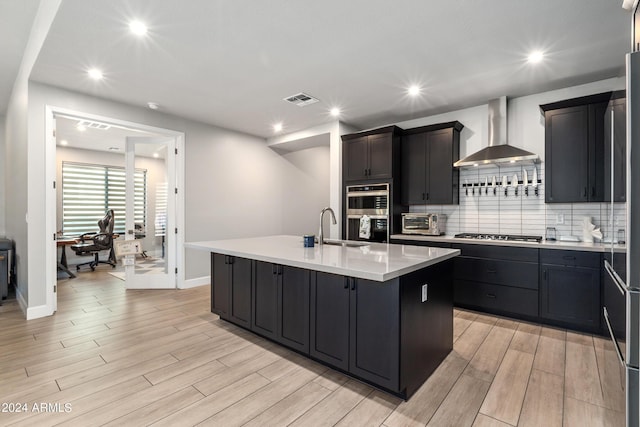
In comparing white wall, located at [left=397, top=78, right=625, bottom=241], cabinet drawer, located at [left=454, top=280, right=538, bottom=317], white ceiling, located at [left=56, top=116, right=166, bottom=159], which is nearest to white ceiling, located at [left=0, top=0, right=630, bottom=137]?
white wall, located at [left=397, top=78, right=625, bottom=241]

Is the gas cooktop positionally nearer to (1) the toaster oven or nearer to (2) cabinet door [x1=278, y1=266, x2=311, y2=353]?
(1) the toaster oven

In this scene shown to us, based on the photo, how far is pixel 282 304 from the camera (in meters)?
2.59

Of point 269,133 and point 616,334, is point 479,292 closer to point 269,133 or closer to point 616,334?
point 616,334

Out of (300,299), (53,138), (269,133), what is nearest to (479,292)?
(300,299)

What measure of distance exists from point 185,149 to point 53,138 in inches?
62.9

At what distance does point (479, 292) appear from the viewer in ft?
11.9

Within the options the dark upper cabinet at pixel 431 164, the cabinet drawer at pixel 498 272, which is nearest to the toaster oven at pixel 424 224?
the dark upper cabinet at pixel 431 164

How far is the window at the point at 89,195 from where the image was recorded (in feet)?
22.0

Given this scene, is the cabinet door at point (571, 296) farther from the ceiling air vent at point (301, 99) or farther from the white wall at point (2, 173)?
the white wall at point (2, 173)

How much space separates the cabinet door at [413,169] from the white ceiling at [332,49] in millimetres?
568

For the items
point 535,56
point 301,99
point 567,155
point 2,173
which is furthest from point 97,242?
point 567,155

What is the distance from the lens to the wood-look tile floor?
1.81 m

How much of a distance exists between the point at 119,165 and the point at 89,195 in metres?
0.94

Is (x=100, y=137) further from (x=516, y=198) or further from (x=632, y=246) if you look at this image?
(x=632, y=246)
